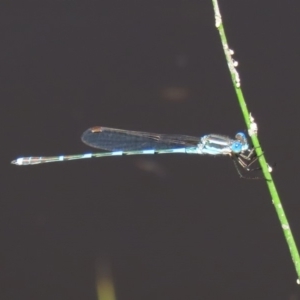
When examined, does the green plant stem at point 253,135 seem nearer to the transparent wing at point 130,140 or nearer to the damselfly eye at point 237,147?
the damselfly eye at point 237,147

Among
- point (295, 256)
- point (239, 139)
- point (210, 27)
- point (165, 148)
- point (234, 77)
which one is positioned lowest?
point (295, 256)

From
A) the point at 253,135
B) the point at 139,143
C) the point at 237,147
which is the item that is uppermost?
the point at 139,143

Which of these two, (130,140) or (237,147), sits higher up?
(130,140)

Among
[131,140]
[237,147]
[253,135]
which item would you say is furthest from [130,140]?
[253,135]

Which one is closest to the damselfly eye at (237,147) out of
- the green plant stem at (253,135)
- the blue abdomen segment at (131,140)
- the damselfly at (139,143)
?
the damselfly at (139,143)

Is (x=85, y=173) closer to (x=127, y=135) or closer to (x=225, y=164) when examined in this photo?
(x=225, y=164)

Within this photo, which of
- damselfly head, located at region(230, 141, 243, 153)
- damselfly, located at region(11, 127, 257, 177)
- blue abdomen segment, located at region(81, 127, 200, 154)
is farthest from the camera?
blue abdomen segment, located at region(81, 127, 200, 154)

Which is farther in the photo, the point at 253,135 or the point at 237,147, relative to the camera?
the point at 237,147

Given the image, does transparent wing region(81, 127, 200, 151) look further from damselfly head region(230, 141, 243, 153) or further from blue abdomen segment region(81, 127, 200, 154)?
damselfly head region(230, 141, 243, 153)

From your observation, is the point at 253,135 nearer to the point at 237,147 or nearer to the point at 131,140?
the point at 237,147

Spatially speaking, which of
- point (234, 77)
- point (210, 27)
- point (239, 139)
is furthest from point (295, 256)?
point (210, 27)

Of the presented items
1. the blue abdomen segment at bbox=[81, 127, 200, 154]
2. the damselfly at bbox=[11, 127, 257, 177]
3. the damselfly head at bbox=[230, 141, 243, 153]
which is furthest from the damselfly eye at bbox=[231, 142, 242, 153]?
the blue abdomen segment at bbox=[81, 127, 200, 154]
